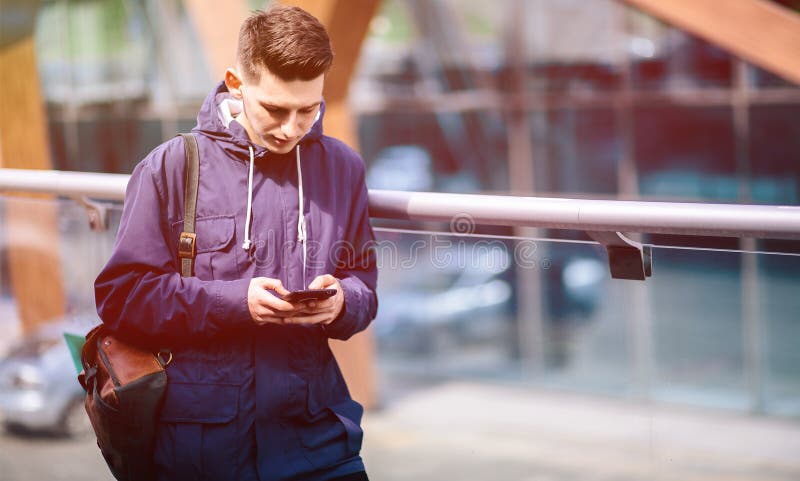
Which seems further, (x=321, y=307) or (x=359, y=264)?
(x=359, y=264)

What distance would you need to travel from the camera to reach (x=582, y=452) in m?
3.52

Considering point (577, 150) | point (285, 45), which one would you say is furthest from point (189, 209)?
point (577, 150)

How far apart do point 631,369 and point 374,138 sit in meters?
5.34

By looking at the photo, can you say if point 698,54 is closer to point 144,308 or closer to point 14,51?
point 14,51

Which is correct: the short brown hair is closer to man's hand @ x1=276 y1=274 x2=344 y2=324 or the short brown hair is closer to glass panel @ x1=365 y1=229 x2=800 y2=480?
man's hand @ x1=276 y1=274 x2=344 y2=324

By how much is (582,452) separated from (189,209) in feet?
6.61

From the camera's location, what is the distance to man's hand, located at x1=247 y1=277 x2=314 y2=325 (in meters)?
1.97

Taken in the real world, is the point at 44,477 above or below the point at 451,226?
below

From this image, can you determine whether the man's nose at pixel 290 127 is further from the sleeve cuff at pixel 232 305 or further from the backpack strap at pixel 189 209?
the sleeve cuff at pixel 232 305

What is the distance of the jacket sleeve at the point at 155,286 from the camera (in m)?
1.99

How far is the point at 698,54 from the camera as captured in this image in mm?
12852

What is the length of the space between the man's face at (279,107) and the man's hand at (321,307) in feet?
0.99

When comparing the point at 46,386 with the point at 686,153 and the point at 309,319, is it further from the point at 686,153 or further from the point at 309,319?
the point at 686,153

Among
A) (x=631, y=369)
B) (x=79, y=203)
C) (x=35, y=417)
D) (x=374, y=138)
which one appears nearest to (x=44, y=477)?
(x=35, y=417)
